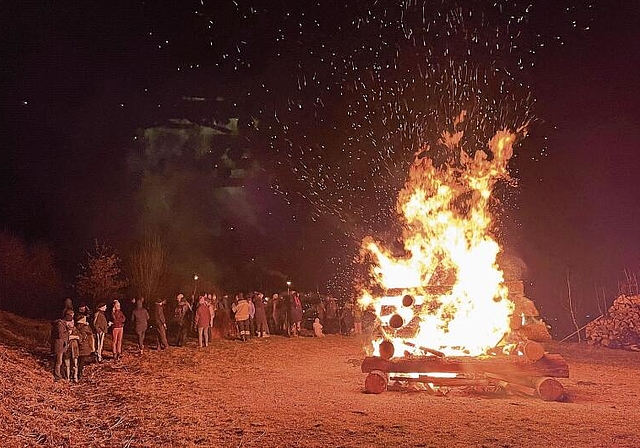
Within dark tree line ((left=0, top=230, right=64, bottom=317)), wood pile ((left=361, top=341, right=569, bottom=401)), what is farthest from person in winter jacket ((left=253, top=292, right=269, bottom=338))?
dark tree line ((left=0, top=230, right=64, bottom=317))

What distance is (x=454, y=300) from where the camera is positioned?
12711 millimetres

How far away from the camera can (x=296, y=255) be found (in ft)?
153

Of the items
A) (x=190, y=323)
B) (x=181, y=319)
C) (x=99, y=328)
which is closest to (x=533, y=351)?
(x=99, y=328)

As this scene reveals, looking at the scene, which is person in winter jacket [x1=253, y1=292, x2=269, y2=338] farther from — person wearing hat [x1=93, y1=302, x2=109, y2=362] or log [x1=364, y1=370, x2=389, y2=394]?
log [x1=364, y1=370, x2=389, y2=394]

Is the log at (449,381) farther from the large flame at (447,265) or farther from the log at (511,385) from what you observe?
the large flame at (447,265)

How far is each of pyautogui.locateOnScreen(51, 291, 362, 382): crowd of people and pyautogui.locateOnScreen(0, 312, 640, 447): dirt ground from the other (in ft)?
2.14

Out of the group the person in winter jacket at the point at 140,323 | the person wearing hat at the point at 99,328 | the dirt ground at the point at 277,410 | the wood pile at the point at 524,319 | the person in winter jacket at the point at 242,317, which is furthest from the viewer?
the person in winter jacket at the point at 242,317

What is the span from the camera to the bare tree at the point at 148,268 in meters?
30.8

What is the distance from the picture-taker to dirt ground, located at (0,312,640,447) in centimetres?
793

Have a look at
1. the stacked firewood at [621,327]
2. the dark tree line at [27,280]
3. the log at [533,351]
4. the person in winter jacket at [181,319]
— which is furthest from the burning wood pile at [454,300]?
the dark tree line at [27,280]

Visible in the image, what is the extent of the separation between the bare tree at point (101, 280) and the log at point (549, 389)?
23.3 metres

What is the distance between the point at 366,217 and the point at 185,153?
1916 cm

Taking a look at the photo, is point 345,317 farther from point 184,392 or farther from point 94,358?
point 184,392

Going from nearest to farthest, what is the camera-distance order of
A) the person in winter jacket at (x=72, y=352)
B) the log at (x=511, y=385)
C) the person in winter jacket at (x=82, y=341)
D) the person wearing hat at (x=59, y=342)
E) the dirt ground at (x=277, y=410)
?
the dirt ground at (x=277, y=410) < the log at (x=511, y=385) < the person wearing hat at (x=59, y=342) < the person in winter jacket at (x=72, y=352) < the person in winter jacket at (x=82, y=341)
